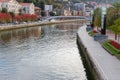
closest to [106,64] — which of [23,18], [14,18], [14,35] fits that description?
[14,35]

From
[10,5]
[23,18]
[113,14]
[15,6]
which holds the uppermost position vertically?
[113,14]

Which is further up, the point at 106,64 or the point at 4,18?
the point at 106,64

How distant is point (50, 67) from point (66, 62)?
2.78m

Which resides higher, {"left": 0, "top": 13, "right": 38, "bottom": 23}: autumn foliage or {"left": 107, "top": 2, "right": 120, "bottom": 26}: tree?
{"left": 107, "top": 2, "right": 120, "bottom": 26}: tree

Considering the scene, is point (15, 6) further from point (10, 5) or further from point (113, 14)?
point (113, 14)

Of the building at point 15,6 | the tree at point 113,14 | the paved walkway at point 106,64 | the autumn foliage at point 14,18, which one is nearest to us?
the paved walkway at point 106,64

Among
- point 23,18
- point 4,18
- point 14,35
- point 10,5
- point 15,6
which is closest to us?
point 14,35

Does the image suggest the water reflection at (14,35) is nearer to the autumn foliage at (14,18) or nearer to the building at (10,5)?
the autumn foliage at (14,18)

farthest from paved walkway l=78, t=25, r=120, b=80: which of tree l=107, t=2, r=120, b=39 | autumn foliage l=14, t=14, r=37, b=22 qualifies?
autumn foliage l=14, t=14, r=37, b=22

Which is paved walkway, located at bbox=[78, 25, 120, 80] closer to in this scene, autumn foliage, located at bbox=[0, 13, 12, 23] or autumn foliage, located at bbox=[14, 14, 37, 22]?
autumn foliage, located at bbox=[0, 13, 12, 23]

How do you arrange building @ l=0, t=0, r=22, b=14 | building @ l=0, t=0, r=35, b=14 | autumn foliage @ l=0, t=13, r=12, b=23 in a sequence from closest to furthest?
autumn foliage @ l=0, t=13, r=12, b=23 → building @ l=0, t=0, r=22, b=14 → building @ l=0, t=0, r=35, b=14

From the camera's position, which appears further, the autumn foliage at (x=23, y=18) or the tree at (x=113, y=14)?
the autumn foliage at (x=23, y=18)

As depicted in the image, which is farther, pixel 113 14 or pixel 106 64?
pixel 113 14

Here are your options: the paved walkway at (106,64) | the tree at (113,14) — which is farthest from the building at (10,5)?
the paved walkway at (106,64)
